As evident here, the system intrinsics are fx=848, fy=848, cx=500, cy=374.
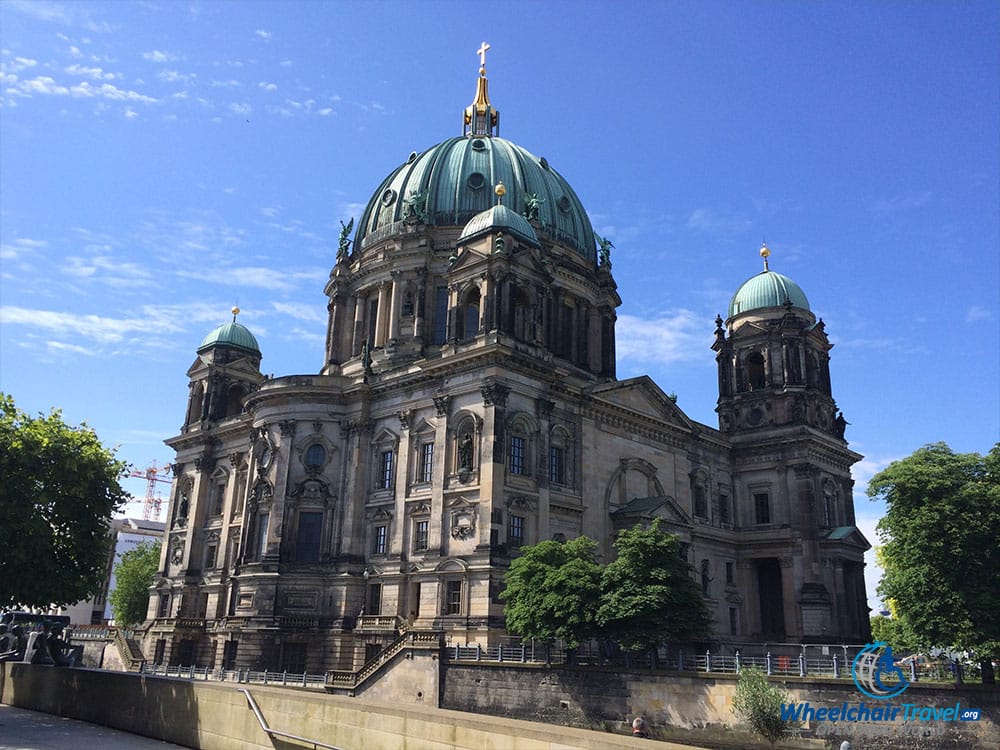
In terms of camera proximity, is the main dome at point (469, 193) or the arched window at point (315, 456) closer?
the arched window at point (315, 456)

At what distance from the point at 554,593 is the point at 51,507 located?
843 inches

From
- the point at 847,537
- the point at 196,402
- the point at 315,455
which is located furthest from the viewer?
the point at 196,402

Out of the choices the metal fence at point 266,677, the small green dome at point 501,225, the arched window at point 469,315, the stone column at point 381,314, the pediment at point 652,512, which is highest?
the small green dome at point 501,225

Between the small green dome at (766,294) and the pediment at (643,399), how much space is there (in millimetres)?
12771

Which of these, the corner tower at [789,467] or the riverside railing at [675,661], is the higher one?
the corner tower at [789,467]

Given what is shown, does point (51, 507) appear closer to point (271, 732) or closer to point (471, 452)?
point (471, 452)

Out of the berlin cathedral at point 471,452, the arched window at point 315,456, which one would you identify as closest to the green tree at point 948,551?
the berlin cathedral at point 471,452

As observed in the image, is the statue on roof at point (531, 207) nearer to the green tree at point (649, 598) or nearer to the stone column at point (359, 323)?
the stone column at point (359, 323)

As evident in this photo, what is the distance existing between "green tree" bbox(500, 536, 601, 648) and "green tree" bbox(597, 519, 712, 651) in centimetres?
74

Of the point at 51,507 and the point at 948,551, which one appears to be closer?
the point at 948,551

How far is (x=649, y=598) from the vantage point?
3544 cm

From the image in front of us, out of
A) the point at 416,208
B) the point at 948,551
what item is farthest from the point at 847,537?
the point at 416,208

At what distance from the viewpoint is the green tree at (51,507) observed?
33000 mm

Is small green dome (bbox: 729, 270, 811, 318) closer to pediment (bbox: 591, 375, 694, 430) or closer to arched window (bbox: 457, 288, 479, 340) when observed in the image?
pediment (bbox: 591, 375, 694, 430)
